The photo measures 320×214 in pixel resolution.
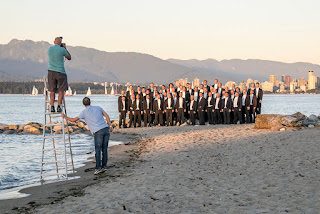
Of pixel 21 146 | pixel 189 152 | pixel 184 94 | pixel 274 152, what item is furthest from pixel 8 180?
pixel 184 94

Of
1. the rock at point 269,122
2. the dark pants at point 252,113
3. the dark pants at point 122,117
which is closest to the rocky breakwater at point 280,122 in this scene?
the rock at point 269,122

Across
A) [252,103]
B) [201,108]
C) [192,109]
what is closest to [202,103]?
[201,108]

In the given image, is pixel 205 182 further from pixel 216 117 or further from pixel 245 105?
pixel 216 117

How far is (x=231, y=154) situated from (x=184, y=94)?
13.7 meters

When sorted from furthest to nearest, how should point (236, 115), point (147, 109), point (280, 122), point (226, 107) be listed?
point (147, 109) → point (236, 115) → point (226, 107) → point (280, 122)

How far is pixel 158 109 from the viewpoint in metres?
29.6

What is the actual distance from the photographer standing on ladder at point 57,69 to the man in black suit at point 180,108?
56.3ft

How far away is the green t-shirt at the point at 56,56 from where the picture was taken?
1210 cm

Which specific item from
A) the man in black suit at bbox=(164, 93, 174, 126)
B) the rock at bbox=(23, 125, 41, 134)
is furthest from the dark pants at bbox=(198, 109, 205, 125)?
the rock at bbox=(23, 125, 41, 134)

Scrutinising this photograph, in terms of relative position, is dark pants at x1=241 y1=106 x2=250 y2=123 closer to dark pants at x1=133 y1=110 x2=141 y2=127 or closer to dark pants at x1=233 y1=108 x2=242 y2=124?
dark pants at x1=233 y1=108 x2=242 y2=124

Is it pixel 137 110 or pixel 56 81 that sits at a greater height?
pixel 56 81

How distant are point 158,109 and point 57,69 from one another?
17.6 m

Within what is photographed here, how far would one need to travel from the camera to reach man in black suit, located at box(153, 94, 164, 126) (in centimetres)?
2916

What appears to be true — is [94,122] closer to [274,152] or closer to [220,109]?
[274,152]
